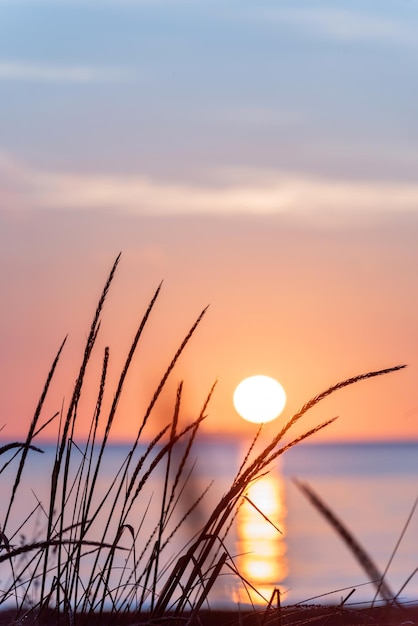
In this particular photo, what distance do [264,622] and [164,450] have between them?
0.32 m

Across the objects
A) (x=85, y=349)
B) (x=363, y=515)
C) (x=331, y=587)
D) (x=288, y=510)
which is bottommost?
(x=85, y=349)

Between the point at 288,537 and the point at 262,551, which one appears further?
the point at 288,537

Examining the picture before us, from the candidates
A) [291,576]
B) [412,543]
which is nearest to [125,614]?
[291,576]

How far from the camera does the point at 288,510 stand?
87.5 ft

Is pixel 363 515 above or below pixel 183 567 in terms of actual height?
above

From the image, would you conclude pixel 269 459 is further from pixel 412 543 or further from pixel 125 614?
pixel 412 543

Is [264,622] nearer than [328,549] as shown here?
Yes

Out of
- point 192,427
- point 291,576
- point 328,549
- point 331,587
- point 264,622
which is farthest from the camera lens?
point 328,549

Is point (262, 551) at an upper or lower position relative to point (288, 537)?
lower

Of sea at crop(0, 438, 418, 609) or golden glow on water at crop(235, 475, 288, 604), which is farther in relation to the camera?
golden glow on water at crop(235, 475, 288, 604)

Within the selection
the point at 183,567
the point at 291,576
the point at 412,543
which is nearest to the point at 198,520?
the point at 183,567

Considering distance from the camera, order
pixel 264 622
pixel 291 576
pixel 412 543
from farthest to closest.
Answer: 1. pixel 412 543
2. pixel 291 576
3. pixel 264 622

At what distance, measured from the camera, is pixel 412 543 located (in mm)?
17828

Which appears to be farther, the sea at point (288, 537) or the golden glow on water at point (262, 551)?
the golden glow on water at point (262, 551)
